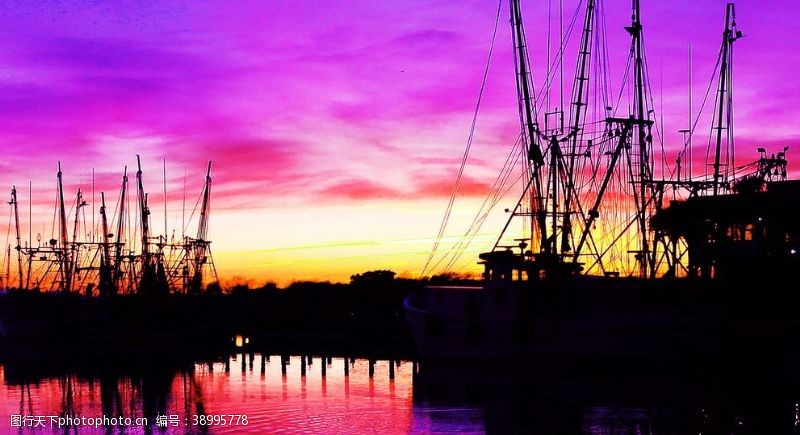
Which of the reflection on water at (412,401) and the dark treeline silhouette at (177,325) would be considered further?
the dark treeline silhouette at (177,325)

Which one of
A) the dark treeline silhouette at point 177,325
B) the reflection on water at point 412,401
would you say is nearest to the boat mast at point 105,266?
the dark treeline silhouette at point 177,325

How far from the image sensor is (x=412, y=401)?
4741cm

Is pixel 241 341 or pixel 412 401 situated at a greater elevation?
pixel 412 401

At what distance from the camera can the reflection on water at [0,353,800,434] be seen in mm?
39469

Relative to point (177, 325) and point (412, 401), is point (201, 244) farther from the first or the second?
point (412, 401)

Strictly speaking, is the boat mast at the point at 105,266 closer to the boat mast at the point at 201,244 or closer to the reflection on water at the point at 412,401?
the boat mast at the point at 201,244

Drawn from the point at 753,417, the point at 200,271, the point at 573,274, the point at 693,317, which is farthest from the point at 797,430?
the point at 200,271

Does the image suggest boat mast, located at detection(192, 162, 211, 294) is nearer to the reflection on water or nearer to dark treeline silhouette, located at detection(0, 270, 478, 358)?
dark treeline silhouette, located at detection(0, 270, 478, 358)

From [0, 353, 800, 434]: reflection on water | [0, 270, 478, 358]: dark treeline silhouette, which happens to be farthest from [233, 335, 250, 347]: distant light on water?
[0, 353, 800, 434]: reflection on water

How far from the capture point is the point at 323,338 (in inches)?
3890

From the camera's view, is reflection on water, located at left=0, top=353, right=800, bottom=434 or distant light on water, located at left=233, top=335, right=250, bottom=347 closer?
reflection on water, located at left=0, top=353, right=800, bottom=434

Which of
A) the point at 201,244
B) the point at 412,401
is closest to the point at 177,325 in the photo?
the point at 201,244

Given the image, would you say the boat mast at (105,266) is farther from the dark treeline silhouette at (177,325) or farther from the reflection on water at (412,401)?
the reflection on water at (412,401)

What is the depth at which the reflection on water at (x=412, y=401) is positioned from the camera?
39.5 meters
